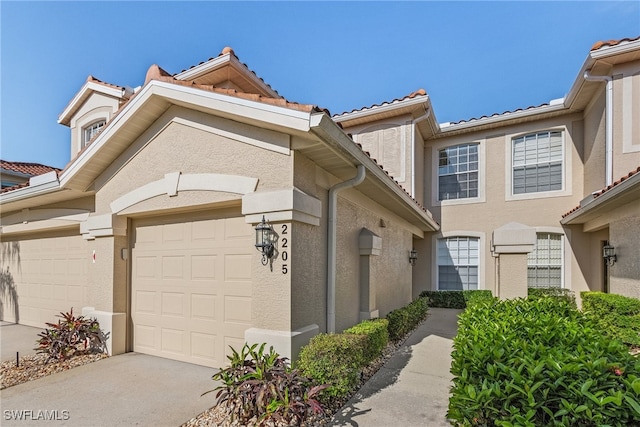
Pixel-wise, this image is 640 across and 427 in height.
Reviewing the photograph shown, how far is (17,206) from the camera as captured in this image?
9.32 m

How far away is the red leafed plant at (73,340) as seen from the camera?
6.26m

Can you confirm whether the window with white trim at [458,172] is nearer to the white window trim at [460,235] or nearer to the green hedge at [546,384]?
the white window trim at [460,235]

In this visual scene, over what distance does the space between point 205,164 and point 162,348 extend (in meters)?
3.62

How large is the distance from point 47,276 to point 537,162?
1678 centimetres

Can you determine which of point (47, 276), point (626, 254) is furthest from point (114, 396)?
point (626, 254)

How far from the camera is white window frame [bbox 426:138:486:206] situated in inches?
542

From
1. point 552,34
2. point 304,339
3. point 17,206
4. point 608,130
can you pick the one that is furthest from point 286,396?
point 608,130

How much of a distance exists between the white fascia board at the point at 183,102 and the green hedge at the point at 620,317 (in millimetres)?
7043

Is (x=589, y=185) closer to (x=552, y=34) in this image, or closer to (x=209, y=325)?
(x=552, y=34)

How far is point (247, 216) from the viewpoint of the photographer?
4.99 meters

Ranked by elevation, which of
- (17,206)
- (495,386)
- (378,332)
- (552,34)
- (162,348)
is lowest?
(162,348)

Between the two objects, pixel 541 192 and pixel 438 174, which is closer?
pixel 541 192

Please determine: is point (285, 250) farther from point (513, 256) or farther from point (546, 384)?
point (513, 256)

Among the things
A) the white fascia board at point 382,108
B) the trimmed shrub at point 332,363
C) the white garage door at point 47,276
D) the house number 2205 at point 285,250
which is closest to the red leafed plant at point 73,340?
the white garage door at point 47,276
